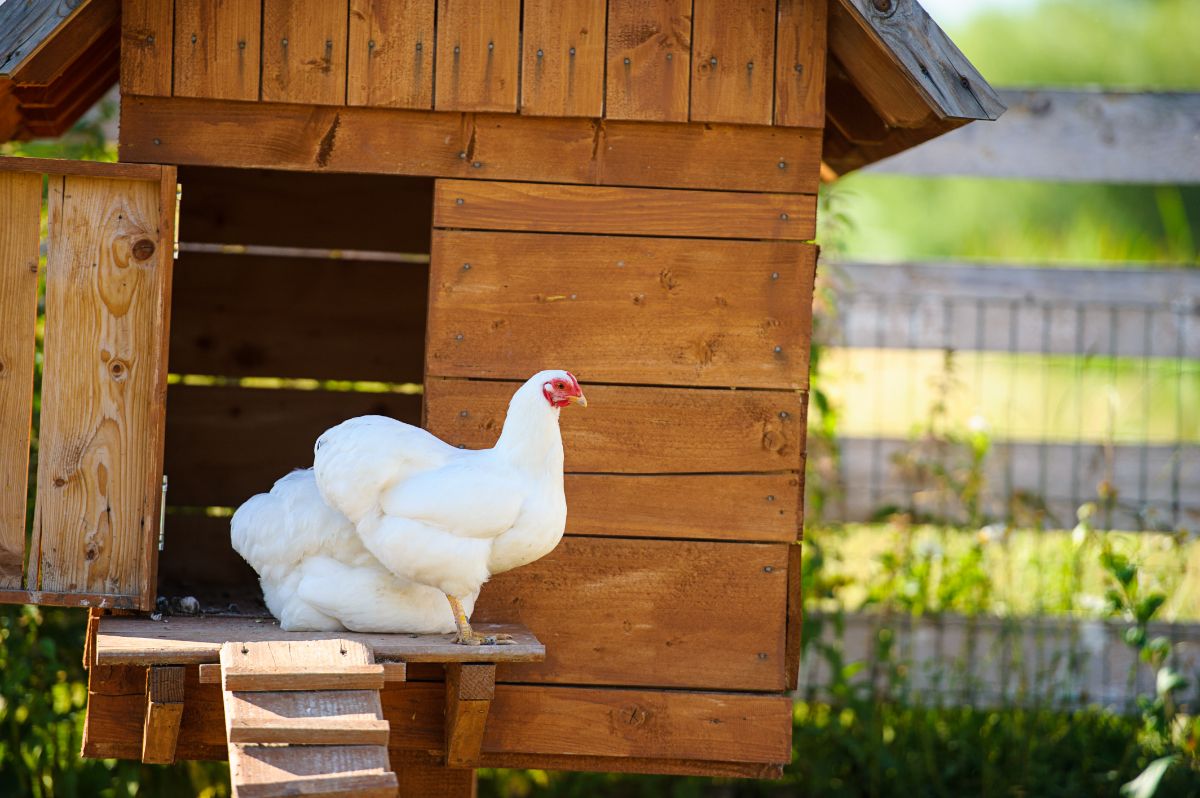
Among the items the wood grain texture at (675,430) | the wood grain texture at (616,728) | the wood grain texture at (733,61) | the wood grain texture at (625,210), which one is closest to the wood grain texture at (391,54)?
the wood grain texture at (625,210)

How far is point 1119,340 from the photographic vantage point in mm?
5348

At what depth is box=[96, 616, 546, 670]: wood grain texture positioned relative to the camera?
2820mm

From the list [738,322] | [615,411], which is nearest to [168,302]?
[615,411]

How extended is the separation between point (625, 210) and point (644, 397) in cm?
52

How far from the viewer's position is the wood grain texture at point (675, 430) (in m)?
3.43

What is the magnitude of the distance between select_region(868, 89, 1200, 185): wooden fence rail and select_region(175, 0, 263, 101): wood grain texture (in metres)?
2.72

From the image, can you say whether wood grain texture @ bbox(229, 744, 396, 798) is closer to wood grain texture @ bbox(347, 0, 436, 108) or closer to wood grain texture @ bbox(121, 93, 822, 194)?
wood grain texture @ bbox(121, 93, 822, 194)

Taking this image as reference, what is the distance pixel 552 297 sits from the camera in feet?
11.2

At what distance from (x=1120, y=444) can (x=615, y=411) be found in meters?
2.98

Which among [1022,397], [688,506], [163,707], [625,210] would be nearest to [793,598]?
[688,506]

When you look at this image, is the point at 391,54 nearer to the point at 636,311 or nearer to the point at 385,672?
the point at 636,311

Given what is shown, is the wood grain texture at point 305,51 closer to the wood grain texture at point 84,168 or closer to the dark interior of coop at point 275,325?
the wood grain texture at point 84,168

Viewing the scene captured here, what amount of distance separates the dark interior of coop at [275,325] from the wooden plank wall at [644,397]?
4.83ft

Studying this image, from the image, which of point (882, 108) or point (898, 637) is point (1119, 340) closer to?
point (898, 637)
